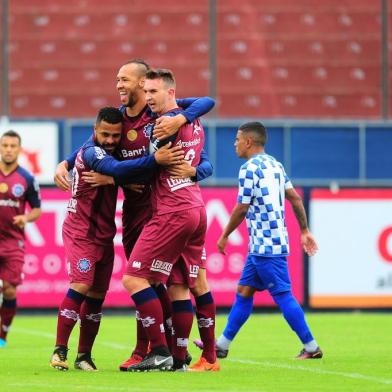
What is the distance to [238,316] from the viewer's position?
35.6 ft

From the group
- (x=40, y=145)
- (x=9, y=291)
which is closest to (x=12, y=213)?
(x=9, y=291)

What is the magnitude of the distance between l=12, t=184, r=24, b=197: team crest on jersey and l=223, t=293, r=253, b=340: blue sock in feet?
9.92

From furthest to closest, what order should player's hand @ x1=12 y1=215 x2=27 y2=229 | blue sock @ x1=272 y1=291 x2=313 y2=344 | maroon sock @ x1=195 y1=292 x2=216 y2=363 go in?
1. player's hand @ x1=12 y1=215 x2=27 y2=229
2. blue sock @ x1=272 y1=291 x2=313 y2=344
3. maroon sock @ x1=195 y1=292 x2=216 y2=363

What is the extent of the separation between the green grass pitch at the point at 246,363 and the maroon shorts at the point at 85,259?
26.4 inches

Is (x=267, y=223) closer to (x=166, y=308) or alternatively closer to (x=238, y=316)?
(x=238, y=316)

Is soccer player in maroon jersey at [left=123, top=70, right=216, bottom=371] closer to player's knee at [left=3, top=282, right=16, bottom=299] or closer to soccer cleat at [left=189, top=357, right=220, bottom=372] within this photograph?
soccer cleat at [left=189, top=357, right=220, bottom=372]

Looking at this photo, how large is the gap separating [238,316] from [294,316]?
2.03 feet

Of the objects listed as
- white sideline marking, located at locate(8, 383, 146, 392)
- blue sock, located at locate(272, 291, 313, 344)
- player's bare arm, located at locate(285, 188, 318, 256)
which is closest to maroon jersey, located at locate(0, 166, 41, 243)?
player's bare arm, located at locate(285, 188, 318, 256)

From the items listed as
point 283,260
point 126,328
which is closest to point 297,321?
point 283,260

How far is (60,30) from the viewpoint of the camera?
30.0m

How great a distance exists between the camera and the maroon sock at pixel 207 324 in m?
9.16

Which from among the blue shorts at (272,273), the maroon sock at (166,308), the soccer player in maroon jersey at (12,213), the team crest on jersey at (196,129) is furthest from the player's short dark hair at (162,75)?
the soccer player in maroon jersey at (12,213)

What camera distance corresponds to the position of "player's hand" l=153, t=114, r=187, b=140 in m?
8.70

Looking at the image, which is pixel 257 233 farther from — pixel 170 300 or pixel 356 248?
pixel 356 248
